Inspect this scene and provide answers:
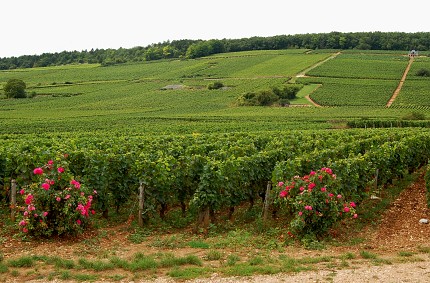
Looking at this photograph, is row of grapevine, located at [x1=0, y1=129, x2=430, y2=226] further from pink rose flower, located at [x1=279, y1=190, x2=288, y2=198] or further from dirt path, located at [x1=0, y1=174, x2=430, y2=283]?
dirt path, located at [x1=0, y1=174, x2=430, y2=283]

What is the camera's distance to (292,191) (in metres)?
14.9

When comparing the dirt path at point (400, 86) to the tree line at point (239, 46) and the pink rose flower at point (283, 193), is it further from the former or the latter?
the pink rose flower at point (283, 193)

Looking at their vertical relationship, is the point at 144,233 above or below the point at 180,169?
below

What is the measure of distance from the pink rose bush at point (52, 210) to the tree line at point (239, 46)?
14397 centimetres

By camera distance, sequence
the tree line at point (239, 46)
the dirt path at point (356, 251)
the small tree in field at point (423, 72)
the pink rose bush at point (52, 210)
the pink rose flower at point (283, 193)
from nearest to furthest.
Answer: the dirt path at point (356, 251) → the pink rose bush at point (52, 210) → the pink rose flower at point (283, 193) → the small tree in field at point (423, 72) → the tree line at point (239, 46)

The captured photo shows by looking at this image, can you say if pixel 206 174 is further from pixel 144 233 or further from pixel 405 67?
pixel 405 67

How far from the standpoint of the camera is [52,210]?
43.9 feet

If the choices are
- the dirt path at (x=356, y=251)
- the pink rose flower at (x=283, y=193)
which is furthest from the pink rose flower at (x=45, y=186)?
the pink rose flower at (x=283, y=193)

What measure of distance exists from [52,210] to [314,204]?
767cm

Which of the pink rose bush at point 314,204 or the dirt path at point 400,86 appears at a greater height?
the pink rose bush at point 314,204

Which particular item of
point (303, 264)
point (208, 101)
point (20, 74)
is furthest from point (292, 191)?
point (20, 74)

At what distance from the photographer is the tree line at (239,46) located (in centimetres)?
14525

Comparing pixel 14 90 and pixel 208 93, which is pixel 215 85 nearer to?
pixel 208 93

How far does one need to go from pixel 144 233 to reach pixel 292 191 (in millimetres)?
4863
